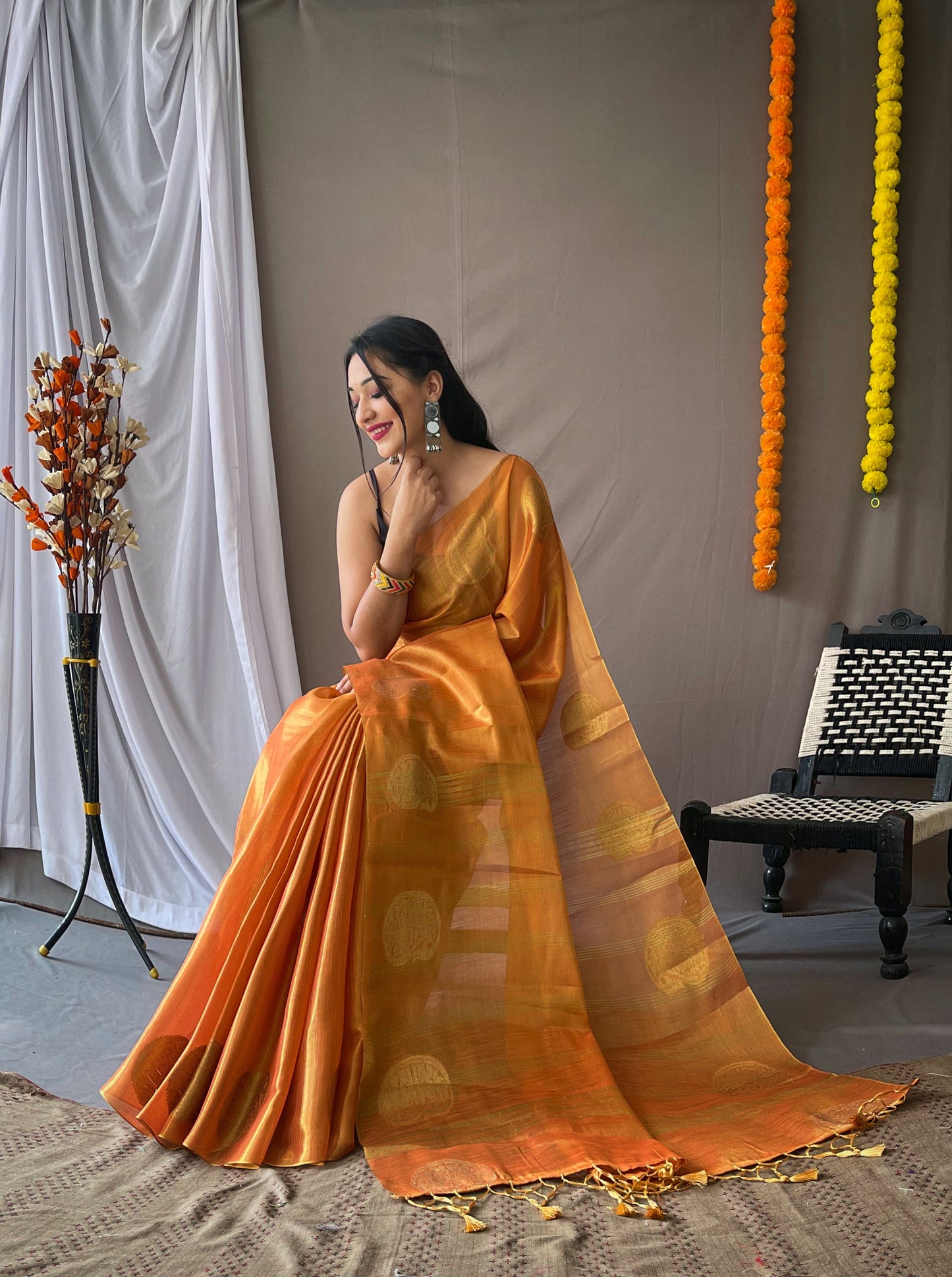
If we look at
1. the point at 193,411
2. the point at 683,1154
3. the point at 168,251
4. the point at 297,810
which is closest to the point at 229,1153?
the point at 297,810

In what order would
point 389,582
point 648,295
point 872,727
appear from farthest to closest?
1. point 648,295
2. point 872,727
3. point 389,582

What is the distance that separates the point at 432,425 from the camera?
227cm

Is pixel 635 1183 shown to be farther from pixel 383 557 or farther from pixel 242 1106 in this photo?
pixel 383 557

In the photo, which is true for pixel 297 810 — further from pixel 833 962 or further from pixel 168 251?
pixel 168 251

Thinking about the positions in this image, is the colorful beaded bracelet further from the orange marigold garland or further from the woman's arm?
the orange marigold garland

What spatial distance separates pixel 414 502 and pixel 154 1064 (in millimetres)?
1099

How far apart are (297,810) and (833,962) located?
5.23 ft

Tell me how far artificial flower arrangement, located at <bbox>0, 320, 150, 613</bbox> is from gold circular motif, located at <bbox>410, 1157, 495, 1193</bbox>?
1.69m

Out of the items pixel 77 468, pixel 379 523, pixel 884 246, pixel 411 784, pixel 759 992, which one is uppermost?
pixel 884 246

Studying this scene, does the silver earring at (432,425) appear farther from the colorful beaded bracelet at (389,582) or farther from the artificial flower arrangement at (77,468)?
the artificial flower arrangement at (77,468)

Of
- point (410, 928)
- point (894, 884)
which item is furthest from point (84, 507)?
point (894, 884)

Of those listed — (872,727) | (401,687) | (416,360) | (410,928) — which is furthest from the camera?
(872,727)

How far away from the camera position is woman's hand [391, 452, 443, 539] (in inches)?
85.3

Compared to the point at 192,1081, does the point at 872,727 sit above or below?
above
